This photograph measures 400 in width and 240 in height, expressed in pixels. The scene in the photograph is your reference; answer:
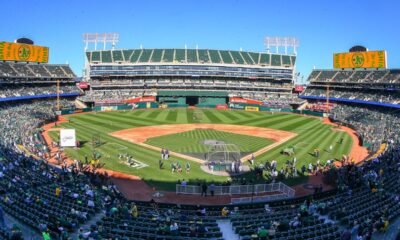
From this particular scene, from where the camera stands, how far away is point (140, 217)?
19453 millimetres

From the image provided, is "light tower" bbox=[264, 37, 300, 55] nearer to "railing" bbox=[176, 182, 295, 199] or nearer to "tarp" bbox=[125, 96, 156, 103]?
"tarp" bbox=[125, 96, 156, 103]

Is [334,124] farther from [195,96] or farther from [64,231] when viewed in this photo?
[64,231]

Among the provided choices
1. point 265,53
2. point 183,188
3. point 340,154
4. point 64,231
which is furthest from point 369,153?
point 265,53

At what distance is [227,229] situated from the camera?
60.6 ft

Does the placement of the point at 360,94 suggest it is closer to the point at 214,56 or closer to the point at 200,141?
the point at 214,56

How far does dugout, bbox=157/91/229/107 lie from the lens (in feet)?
313

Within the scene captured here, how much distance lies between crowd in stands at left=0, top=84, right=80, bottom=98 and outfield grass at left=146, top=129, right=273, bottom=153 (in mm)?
39503

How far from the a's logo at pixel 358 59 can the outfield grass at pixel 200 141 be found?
5051 centimetres

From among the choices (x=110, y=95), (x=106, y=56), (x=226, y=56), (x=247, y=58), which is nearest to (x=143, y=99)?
(x=110, y=95)

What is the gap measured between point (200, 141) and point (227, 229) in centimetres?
2799

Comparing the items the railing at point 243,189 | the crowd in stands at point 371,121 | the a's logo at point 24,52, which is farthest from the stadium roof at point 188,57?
the railing at point 243,189

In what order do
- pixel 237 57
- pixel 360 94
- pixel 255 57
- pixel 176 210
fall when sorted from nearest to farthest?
pixel 176 210
pixel 360 94
pixel 237 57
pixel 255 57

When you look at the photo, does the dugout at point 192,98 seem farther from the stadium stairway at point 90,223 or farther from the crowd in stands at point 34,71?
the stadium stairway at point 90,223

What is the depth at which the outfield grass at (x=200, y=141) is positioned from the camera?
1652 inches
